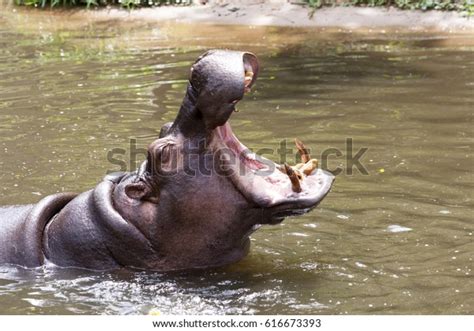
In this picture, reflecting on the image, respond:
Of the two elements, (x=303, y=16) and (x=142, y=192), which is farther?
(x=303, y=16)

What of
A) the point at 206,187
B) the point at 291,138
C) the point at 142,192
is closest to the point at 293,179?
the point at 206,187

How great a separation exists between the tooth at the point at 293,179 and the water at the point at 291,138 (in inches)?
20.8

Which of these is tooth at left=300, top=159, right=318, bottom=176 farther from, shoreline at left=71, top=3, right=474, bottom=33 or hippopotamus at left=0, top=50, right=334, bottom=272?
shoreline at left=71, top=3, right=474, bottom=33

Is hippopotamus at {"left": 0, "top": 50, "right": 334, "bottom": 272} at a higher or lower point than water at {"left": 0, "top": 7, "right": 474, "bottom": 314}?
higher

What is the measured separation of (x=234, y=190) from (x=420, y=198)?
1900mm

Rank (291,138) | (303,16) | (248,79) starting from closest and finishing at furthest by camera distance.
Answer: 1. (248,79)
2. (291,138)
3. (303,16)

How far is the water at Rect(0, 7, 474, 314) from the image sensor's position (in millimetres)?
4254

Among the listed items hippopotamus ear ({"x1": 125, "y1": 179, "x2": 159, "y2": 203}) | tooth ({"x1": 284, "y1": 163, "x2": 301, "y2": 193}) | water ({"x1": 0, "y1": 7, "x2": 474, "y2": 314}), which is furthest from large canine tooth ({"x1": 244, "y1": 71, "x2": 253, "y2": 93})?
water ({"x1": 0, "y1": 7, "x2": 474, "y2": 314})

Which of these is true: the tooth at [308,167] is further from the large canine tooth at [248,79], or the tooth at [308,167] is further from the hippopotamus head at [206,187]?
the large canine tooth at [248,79]

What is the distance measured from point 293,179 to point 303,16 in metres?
9.44

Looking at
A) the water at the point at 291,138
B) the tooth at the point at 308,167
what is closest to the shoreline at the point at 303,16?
the water at the point at 291,138

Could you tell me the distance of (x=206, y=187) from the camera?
Result: 13.1 ft

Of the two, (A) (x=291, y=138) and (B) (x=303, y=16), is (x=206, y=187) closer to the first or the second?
(A) (x=291, y=138)
